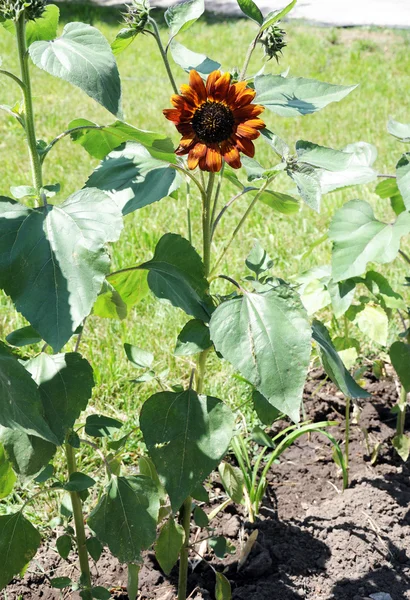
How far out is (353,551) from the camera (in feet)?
6.88

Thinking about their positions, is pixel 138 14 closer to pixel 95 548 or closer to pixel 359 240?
pixel 359 240

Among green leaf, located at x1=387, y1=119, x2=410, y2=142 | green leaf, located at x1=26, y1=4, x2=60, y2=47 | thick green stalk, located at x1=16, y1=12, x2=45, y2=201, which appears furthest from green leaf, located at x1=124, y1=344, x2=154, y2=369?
green leaf, located at x1=387, y1=119, x2=410, y2=142

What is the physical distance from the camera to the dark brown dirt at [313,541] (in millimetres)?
1984

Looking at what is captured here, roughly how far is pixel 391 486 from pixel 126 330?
1.16 m

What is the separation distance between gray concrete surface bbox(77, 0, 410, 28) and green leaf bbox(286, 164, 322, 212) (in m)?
7.60

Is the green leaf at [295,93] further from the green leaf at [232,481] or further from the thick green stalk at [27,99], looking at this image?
the green leaf at [232,481]

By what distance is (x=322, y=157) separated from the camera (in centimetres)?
150

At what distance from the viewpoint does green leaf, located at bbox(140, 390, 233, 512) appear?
149 cm

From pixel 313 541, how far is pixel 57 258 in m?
1.25

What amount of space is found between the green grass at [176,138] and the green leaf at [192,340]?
1.89 ft

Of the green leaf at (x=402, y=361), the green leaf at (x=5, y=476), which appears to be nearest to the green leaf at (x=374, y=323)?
the green leaf at (x=402, y=361)

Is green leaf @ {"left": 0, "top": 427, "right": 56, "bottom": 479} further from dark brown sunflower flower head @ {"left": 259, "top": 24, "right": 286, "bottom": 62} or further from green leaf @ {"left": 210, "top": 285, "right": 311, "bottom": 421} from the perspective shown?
dark brown sunflower flower head @ {"left": 259, "top": 24, "right": 286, "bottom": 62}

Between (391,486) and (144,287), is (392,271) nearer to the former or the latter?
(391,486)

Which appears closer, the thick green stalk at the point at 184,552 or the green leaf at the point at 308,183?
the green leaf at the point at 308,183
